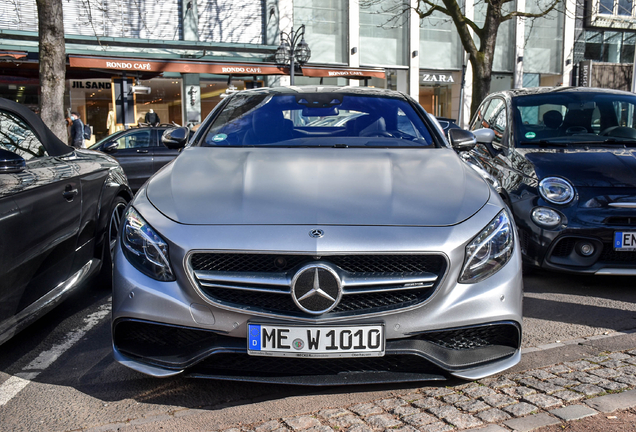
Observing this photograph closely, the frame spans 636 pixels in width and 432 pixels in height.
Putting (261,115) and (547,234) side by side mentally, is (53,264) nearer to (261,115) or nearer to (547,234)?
(261,115)

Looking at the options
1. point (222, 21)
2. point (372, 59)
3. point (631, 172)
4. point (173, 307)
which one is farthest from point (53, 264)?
point (372, 59)

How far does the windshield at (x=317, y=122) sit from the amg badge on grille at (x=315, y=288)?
138 cm

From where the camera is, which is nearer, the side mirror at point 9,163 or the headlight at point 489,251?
the headlight at point 489,251

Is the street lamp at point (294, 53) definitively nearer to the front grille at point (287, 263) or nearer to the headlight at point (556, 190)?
the headlight at point (556, 190)

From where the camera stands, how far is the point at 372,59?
25438 millimetres

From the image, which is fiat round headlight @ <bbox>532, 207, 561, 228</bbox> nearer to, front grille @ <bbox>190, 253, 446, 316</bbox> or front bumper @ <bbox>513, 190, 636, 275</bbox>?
front bumper @ <bbox>513, 190, 636, 275</bbox>

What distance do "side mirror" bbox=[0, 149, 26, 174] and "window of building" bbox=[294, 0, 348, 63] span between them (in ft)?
71.2

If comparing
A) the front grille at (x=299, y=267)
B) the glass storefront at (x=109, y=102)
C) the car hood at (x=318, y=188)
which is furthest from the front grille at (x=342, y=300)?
the glass storefront at (x=109, y=102)

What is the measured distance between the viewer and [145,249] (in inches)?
108

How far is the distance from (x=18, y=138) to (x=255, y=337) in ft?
7.68

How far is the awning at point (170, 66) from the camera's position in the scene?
1801cm

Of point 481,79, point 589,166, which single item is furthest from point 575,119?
point 481,79

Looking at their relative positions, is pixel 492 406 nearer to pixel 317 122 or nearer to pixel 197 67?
pixel 317 122

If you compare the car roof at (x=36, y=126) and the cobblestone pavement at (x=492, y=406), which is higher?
the car roof at (x=36, y=126)
